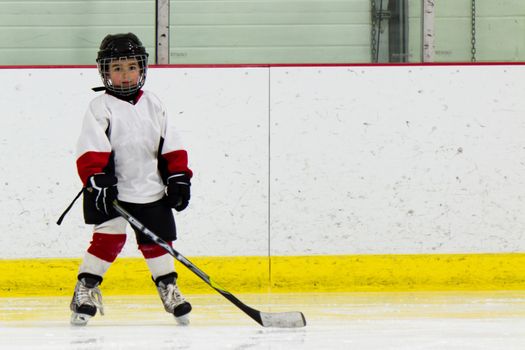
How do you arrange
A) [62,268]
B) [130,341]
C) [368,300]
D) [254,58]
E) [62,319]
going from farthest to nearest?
[254,58], [62,268], [368,300], [62,319], [130,341]

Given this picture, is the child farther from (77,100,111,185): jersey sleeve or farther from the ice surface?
the ice surface

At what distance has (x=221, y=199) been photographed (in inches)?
225

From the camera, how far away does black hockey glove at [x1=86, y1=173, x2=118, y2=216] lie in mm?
4113

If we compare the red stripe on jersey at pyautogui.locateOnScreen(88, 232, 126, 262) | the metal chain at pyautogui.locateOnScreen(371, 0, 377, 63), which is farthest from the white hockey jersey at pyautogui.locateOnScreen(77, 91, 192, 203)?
the metal chain at pyautogui.locateOnScreen(371, 0, 377, 63)

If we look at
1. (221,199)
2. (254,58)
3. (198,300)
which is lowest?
(198,300)

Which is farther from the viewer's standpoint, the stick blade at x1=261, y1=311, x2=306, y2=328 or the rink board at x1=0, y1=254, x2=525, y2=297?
the rink board at x1=0, y1=254, x2=525, y2=297

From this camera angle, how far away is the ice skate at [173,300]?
4.19 m

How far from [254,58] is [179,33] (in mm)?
388

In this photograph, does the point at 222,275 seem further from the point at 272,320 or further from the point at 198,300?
the point at 272,320

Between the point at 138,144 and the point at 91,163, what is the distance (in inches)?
7.8

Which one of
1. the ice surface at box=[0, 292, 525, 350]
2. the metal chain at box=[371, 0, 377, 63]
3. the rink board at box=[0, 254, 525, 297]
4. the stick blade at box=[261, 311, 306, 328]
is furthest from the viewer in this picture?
the metal chain at box=[371, 0, 377, 63]

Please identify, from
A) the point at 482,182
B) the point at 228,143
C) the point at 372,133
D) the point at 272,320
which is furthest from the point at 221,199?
the point at 272,320

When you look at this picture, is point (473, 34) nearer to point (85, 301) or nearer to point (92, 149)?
point (92, 149)

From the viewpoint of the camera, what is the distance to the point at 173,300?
4.21 m
